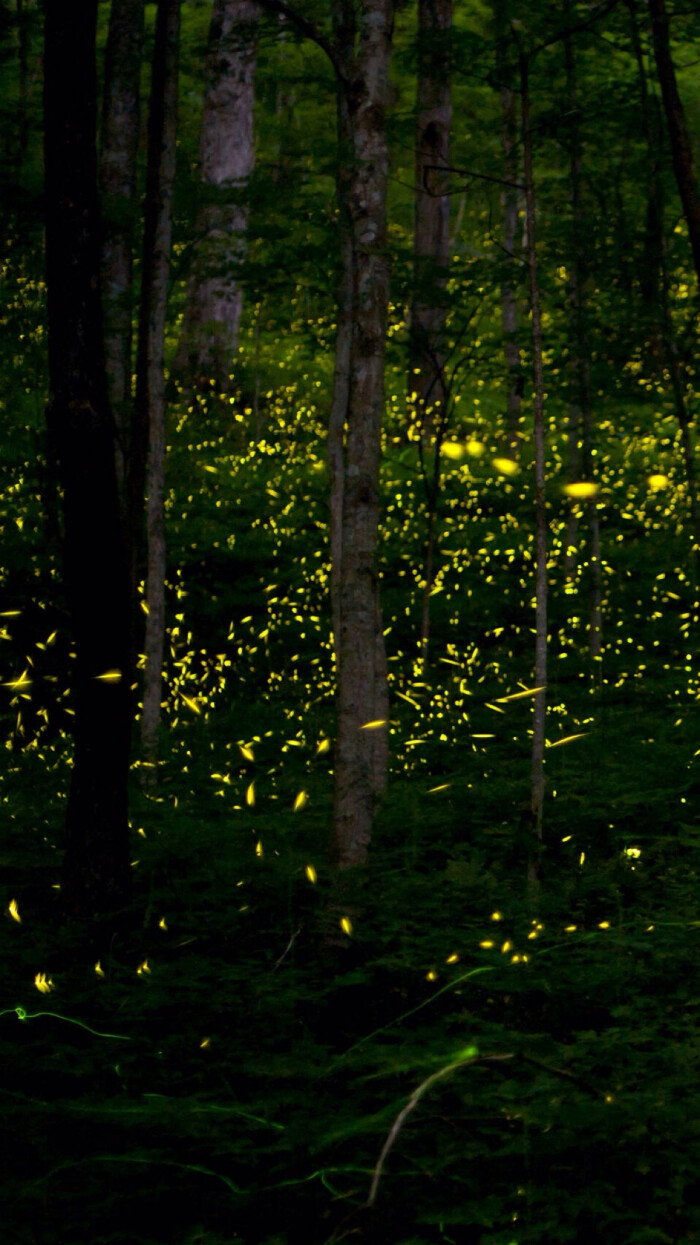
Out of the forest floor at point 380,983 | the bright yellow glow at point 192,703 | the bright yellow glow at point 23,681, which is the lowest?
the forest floor at point 380,983

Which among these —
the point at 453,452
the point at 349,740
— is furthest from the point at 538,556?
the point at 453,452

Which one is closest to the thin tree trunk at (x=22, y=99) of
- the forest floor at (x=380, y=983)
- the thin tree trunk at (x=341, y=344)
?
the thin tree trunk at (x=341, y=344)

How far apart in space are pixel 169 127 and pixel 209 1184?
30.6 ft

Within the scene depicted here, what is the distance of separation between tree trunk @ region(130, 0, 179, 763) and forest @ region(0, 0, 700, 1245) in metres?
0.04

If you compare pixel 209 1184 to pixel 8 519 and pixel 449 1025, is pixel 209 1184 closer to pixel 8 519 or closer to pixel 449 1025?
pixel 449 1025

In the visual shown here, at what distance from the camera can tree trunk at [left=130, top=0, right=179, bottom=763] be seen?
1000cm

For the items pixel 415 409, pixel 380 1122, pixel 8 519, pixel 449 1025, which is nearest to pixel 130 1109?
pixel 380 1122

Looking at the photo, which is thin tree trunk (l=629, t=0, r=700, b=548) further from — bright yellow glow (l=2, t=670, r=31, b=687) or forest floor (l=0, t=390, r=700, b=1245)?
bright yellow glow (l=2, t=670, r=31, b=687)

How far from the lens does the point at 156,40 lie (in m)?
9.89

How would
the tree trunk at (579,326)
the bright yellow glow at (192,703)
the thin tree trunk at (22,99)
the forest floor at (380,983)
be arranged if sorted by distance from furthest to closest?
the thin tree trunk at (22,99) < the bright yellow glow at (192,703) < the tree trunk at (579,326) < the forest floor at (380,983)

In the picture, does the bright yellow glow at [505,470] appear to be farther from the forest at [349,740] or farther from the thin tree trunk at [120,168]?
the thin tree trunk at [120,168]

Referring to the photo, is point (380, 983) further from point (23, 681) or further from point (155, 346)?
point (23, 681)

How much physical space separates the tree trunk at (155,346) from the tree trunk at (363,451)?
407cm

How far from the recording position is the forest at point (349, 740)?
3848mm
